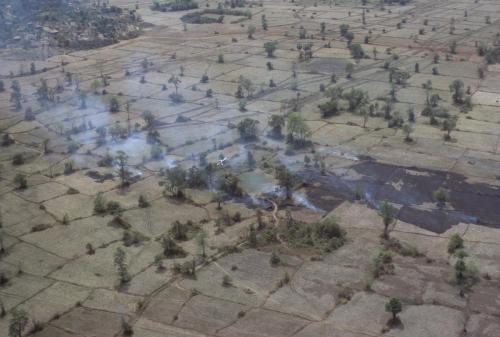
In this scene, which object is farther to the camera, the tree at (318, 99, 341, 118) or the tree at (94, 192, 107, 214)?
the tree at (318, 99, 341, 118)

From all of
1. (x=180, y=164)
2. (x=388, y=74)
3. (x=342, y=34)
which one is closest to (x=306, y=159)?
(x=180, y=164)

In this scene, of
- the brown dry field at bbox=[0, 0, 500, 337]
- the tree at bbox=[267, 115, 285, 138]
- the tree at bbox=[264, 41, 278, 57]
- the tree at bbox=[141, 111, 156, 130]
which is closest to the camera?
the brown dry field at bbox=[0, 0, 500, 337]

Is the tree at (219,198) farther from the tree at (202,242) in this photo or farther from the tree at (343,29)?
the tree at (343,29)

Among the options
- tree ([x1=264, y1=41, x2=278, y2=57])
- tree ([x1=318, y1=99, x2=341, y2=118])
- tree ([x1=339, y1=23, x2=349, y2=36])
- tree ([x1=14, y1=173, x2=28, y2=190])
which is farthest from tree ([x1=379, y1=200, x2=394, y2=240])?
tree ([x1=339, y1=23, x2=349, y2=36])

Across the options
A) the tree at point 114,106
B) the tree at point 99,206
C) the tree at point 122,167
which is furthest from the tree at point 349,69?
the tree at point 99,206

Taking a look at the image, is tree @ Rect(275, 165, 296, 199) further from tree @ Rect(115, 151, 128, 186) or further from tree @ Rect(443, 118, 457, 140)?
tree @ Rect(443, 118, 457, 140)
